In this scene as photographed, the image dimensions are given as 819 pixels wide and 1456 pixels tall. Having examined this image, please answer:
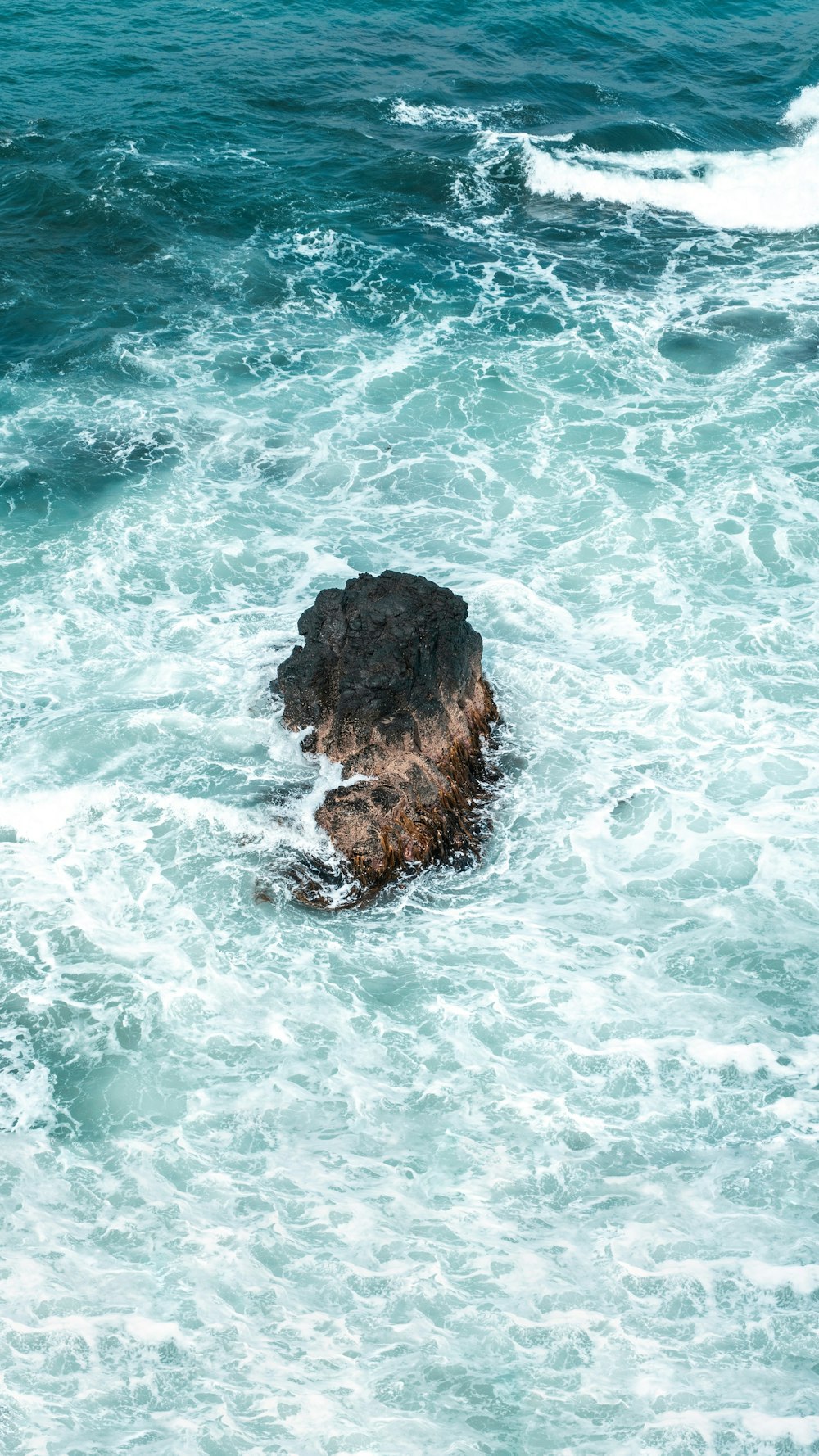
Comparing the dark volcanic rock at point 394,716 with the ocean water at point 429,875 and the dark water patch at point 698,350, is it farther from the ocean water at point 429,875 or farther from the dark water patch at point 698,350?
the dark water patch at point 698,350

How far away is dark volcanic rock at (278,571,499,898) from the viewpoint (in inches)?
903

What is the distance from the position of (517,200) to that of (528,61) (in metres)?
11.9

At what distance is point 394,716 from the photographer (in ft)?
75.9

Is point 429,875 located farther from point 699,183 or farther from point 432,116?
point 432,116

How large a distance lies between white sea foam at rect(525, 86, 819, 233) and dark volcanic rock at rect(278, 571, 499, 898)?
1041 inches

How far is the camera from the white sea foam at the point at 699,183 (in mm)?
44125

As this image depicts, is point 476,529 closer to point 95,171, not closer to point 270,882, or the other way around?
point 270,882

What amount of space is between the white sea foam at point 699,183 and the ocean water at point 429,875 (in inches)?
7.1

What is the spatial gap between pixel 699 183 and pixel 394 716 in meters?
30.7

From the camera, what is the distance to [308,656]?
24.2 m

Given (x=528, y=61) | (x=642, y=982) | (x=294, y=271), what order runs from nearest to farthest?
(x=642, y=982)
(x=294, y=271)
(x=528, y=61)

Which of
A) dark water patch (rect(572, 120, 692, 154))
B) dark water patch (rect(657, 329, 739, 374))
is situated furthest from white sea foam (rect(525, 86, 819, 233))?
dark water patch (rect(657, 329, 739, 374))

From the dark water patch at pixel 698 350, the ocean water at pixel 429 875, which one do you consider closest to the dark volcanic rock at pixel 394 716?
the ocean water at pixel 429 875

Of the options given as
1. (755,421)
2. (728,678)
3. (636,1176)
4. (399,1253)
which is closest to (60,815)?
(399,1253)
